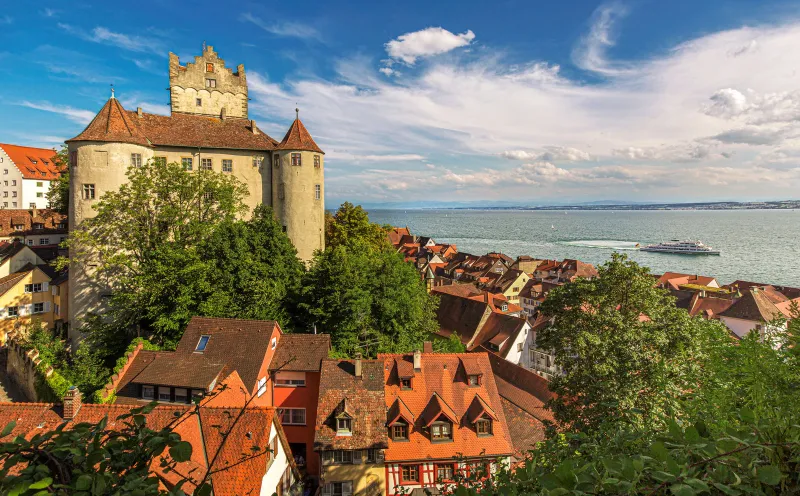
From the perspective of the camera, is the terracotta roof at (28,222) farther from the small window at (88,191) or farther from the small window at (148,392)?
the small window at (148,392)

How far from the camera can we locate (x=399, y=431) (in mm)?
22328

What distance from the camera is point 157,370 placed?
21062 mm

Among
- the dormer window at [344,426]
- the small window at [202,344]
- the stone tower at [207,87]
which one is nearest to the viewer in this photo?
the dormer window at [344,426]

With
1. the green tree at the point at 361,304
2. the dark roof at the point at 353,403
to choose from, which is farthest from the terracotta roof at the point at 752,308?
the dark roof at the point at 353,403

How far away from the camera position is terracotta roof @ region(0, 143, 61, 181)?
8906cm

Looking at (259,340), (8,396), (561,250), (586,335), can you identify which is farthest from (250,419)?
(561,250)

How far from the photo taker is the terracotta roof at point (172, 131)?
31.3 meters

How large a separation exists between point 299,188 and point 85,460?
35.5 metres

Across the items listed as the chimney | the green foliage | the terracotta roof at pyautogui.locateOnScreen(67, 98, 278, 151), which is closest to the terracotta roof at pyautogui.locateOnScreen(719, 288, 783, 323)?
the terracotta roof at pyautogui.locateOnScreen(67, 98, 278, 151)

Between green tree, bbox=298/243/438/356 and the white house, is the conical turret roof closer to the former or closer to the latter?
green tree, bbox=298/243/438/356

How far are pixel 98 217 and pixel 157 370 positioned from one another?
1445cm

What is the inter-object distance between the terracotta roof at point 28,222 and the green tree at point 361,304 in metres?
49.7

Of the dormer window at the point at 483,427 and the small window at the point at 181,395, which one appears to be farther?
the dormer window at the point at 483,427

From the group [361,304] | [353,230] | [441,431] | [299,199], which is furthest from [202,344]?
[353,230]
